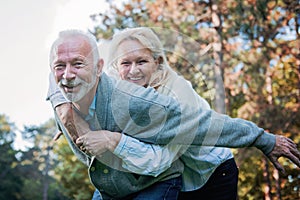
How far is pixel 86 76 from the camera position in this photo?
1.83 metres

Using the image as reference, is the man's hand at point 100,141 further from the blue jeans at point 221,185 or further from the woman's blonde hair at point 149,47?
the blue jeans at point 221,185

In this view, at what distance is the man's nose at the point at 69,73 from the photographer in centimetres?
180

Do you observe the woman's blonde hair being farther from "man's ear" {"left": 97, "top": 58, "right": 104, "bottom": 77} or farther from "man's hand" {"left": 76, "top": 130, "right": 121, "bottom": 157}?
"man's hand" {"left": 76, "top": 130, "right": 121, "bottom": 157}

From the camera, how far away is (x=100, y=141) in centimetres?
181

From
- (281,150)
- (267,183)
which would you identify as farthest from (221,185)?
(267,183)

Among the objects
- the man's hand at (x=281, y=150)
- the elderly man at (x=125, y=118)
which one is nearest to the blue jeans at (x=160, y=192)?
the elderly man at (x=125, y=118)

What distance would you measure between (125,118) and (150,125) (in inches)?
4.3

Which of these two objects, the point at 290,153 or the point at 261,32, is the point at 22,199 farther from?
the point at 290,153

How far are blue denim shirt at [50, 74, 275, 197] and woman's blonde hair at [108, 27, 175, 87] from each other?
0.21 meters

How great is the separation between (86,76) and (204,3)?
894cm

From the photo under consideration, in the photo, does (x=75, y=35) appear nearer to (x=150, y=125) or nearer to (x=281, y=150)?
(x=150, y=125)

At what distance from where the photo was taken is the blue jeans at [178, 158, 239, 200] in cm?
236

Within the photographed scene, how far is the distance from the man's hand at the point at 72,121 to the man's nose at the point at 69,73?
0.52 feet

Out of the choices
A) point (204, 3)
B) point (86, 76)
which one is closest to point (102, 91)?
point (86, 76)
